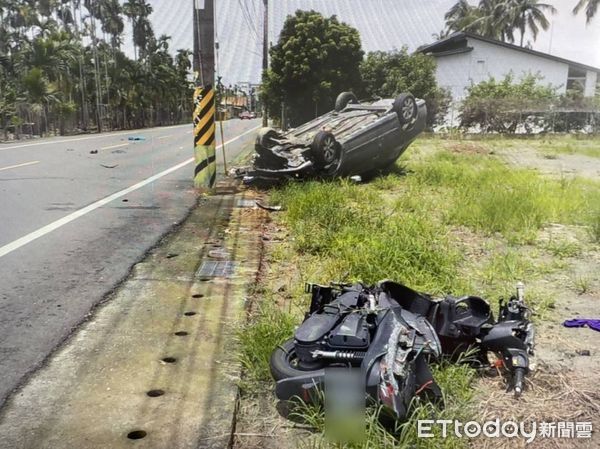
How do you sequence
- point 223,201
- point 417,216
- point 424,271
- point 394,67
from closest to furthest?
point 424,271 → point 417,216 → point 223,201 → point 394,67

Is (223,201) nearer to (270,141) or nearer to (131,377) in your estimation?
(270,141)

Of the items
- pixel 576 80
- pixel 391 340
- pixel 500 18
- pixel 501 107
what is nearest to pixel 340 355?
pixel 391 340

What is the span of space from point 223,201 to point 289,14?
1528 centimetres

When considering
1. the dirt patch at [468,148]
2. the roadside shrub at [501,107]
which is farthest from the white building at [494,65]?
the dirt patch at [468,148]

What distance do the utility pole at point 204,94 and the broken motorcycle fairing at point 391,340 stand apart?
7.16 meters

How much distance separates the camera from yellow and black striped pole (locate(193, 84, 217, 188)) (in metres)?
10.1

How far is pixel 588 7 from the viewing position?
36.9 feet

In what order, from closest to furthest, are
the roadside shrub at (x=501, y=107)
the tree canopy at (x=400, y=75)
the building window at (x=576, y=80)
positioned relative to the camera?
the tree canopy at (x=400, y=75)
the roadside shrub at (x=501, y=107)
the building window at (x=576, y=80)

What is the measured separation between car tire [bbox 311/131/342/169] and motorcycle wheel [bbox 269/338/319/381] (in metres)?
7.07

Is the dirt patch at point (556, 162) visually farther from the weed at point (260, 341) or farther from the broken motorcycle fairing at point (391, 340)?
the weed at point (260, 341)

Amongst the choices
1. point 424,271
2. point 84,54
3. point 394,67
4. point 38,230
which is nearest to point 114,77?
point 84,54

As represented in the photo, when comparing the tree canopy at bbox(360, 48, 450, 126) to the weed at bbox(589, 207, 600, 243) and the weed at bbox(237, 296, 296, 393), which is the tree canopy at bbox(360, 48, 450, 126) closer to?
the weed at bbox(589, 207, 600, 243)

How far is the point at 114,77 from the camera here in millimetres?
42062

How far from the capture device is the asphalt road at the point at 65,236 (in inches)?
154
